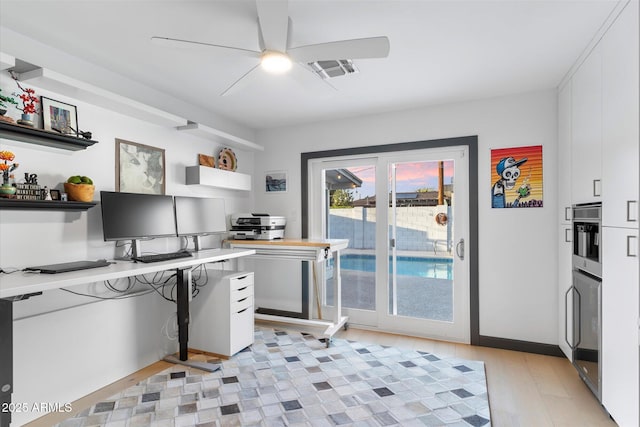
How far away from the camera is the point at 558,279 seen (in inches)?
116

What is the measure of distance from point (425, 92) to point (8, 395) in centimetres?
340

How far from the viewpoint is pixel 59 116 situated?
2221 mm

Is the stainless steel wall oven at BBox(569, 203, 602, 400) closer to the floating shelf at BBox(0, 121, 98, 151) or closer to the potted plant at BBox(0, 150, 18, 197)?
the floating shelf at BBox(0, 121, 98, 151)

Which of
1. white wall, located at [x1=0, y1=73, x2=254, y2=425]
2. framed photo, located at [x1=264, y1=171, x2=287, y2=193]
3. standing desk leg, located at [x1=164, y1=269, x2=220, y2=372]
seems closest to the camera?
white wall, located at [x1=0, y1=73, x2=254, y2=425]

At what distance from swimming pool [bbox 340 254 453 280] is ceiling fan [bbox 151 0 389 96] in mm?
2295

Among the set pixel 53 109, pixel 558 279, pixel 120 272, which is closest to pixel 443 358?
pixel 558 279

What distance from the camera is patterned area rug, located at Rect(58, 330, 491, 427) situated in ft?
6.76

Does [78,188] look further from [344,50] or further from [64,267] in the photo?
[344,50]

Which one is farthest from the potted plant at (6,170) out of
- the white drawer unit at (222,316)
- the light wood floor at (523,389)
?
the white drawer unit at (222,316)

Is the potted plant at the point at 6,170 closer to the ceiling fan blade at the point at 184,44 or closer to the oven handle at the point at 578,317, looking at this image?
the ceiling fan blade at the point at 184,44

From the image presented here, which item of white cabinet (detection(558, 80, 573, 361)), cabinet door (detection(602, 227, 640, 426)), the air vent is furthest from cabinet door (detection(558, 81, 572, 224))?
the air vent

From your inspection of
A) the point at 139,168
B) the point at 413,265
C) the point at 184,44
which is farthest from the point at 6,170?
the point at 413,265

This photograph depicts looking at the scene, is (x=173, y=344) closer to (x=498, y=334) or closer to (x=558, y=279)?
(x=498, y=334)

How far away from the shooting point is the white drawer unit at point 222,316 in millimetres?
2895
